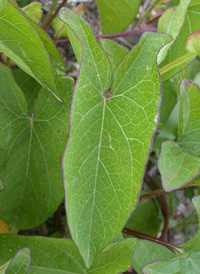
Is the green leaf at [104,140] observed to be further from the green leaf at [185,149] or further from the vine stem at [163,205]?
the vine stem at [163,205]

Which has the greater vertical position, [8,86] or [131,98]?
[131,98]

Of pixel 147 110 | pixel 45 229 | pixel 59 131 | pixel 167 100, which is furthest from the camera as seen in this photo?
pixel 45 229

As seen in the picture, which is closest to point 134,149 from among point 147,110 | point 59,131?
point 147,110

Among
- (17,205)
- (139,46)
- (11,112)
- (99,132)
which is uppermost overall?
(139,46)

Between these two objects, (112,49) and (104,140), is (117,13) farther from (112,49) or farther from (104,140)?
(104,140)

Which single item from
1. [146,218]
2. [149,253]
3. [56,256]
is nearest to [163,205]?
[146,218]

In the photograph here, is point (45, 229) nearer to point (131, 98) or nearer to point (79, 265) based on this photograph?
point (79, 265)
